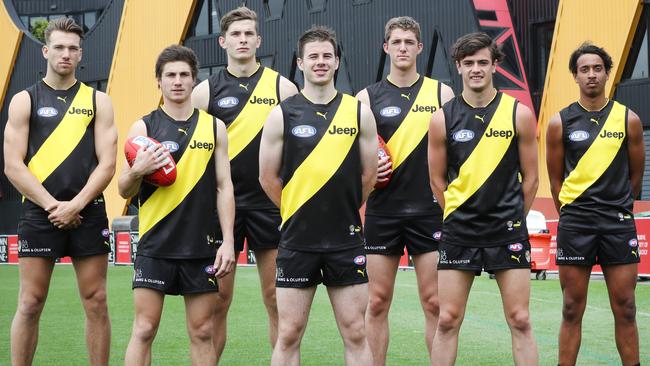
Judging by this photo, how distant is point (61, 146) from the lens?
6715 mm

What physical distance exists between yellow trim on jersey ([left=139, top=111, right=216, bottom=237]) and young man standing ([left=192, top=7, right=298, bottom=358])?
834mm

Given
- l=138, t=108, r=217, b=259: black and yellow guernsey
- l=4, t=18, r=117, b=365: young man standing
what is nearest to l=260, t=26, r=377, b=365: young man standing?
l=138, t=108, r=217, b=259: black and yellow guernsey

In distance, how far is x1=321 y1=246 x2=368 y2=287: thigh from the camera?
6.10 meters

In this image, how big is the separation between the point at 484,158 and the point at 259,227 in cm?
174

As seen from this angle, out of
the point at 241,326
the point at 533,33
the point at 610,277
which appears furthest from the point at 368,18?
the point at 610,277

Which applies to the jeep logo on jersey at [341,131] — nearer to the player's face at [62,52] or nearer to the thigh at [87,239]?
the thigh at [87,239]

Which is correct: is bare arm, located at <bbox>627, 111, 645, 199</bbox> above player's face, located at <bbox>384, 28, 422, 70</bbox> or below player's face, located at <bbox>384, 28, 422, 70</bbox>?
below

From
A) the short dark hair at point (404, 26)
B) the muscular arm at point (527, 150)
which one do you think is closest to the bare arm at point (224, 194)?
the short dark hair at point (404, 26)

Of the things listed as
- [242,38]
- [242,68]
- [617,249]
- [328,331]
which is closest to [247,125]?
[242,68]

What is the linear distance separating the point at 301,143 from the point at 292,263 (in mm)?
721

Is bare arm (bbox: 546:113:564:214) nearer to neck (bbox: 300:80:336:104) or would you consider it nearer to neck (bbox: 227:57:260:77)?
neck (bbox: 300:80:336:104)

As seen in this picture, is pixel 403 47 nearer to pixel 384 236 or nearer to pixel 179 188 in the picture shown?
pixel 384 236

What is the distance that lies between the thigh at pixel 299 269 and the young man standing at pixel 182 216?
1.16ft

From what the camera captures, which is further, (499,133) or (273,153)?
(499,133)
